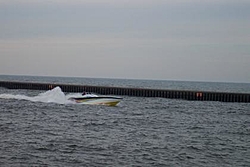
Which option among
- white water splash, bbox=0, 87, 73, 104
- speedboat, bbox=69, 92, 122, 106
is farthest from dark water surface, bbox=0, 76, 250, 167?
white water splash, bbox=0, 87, 73, 104

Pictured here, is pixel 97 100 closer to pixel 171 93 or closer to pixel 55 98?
pixel 55 98

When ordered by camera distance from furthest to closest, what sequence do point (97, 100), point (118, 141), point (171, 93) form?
point (171, 93)
point (97, 100)
point (118, 141)

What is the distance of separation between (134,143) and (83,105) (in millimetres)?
26791

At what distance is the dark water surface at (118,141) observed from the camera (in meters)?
20.8

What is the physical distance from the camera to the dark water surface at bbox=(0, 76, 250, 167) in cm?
2077

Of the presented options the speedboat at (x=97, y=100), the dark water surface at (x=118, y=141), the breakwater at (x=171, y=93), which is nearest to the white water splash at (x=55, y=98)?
the speedboat at (x=97, y=100)

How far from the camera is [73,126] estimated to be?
32312 mm

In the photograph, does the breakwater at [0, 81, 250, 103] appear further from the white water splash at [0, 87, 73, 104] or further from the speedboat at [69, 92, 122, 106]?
the speedboat at [69, 92, 122, 106]

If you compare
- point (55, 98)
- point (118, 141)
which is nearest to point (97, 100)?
point (55, 98)

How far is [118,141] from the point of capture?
85.2 feet

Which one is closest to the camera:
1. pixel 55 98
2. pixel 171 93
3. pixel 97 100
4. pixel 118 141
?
pixel 118 141

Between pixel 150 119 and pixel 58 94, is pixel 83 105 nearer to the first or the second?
pixel 58 94

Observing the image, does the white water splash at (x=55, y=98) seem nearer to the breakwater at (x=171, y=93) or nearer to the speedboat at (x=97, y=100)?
the speedboat at (x=97, y=100)

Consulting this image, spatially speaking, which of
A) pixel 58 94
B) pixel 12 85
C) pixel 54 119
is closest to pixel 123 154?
pixel 54 119
